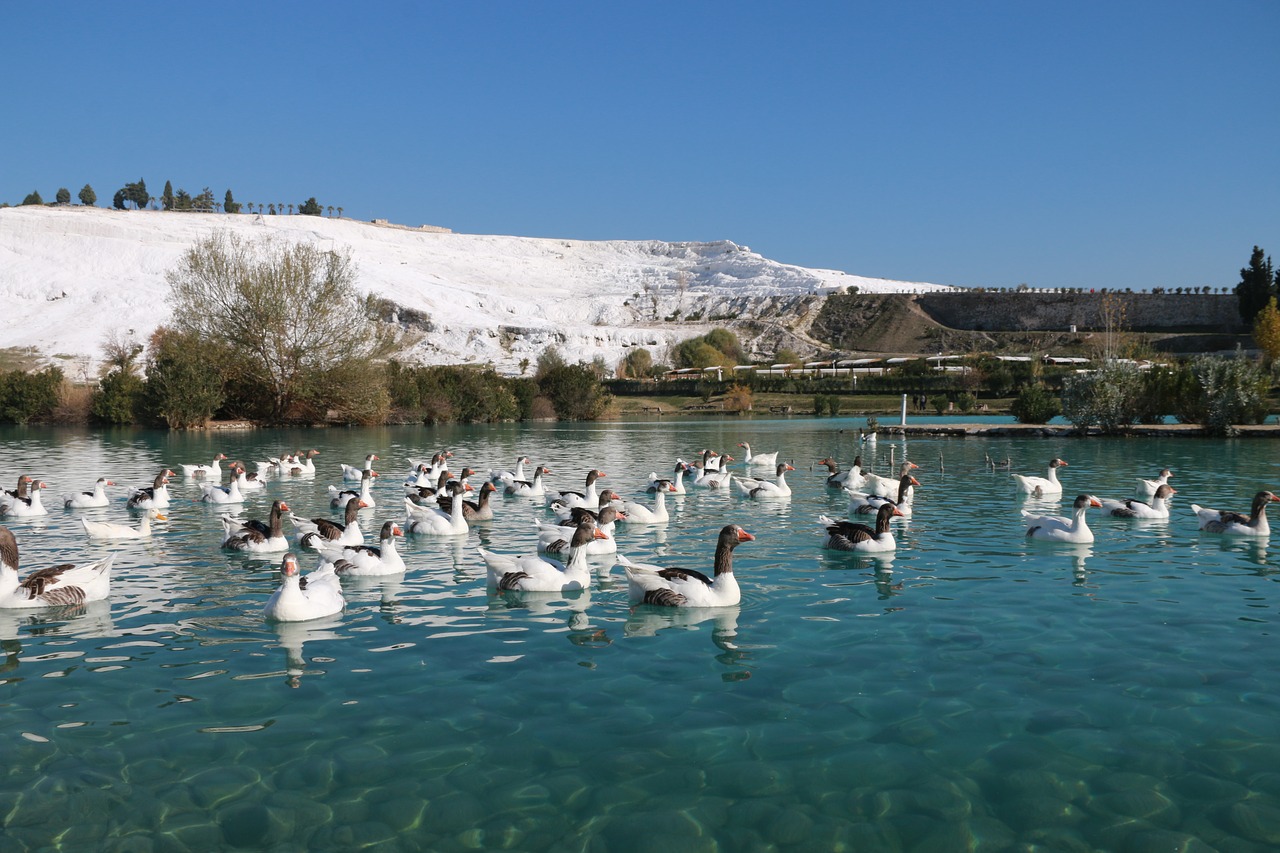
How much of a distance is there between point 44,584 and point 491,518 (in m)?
9.21

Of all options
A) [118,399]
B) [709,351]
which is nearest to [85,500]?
[118,399]

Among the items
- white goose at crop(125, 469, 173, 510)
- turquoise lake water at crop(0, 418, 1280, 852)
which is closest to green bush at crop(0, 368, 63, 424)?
white goose at crop(125, 469, 173, 510)

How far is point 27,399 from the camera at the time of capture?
6850 centimetres

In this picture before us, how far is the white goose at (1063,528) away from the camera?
16.2m

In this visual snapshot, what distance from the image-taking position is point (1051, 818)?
21.3ft

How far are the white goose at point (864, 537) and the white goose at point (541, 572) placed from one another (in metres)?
4.92

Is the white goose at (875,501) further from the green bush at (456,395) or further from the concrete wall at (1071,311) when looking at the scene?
the concrete wall at (1071,311)

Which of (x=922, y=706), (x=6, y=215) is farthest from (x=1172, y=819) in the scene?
(x=6, y=215)

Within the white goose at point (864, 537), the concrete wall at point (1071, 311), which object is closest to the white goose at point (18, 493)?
the white goose at point (864, 537)

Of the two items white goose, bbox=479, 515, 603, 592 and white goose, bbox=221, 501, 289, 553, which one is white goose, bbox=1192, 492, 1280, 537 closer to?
white goose, bbox=479, 515, 603, 592

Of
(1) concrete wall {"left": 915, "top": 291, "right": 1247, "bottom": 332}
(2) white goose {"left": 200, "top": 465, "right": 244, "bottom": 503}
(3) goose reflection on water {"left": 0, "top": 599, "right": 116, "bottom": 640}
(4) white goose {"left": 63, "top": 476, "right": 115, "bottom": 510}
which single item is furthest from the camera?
(1) concrete wall {"left": 915, "top": 291, "right": 1247, "bottom": 332}

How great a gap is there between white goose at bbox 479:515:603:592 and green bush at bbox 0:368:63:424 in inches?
2719

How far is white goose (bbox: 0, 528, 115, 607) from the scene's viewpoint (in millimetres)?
11406

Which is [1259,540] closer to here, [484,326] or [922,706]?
[922,706]
